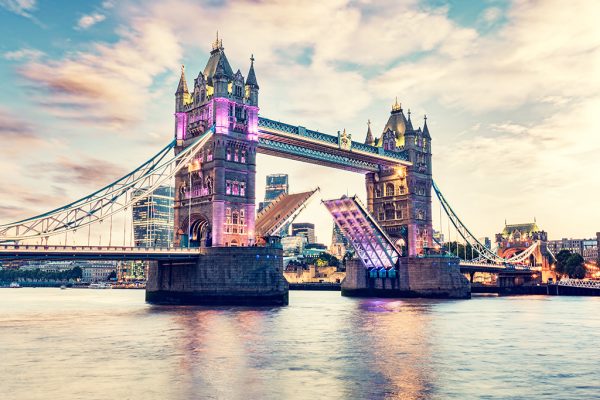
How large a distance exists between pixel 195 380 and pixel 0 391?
6536mm

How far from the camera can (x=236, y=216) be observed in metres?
65.6

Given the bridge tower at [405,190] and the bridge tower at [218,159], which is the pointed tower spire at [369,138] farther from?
the bridge tower at [218,159]

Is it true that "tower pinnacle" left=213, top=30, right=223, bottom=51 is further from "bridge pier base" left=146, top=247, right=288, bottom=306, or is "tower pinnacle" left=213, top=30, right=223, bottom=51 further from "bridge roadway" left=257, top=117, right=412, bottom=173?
"bridge pier base" left=146, top=247, right=288, bottom=306

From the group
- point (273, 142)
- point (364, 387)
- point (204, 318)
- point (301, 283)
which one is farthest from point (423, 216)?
point (301, 283)

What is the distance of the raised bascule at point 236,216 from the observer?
59312 mm

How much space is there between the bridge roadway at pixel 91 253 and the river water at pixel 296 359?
19.8ft

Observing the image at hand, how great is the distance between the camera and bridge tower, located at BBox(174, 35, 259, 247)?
64.2 metres

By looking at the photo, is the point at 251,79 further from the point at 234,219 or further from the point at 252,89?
the point at 234,219

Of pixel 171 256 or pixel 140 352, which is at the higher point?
pixel 171 256

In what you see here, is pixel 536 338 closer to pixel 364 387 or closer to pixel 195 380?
pixel 364 387

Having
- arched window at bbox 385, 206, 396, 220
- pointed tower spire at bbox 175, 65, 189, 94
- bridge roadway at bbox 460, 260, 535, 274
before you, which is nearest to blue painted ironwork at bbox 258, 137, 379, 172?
arched window at bbox 385, 206, 396, 220

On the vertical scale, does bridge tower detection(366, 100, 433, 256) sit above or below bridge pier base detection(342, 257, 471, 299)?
above

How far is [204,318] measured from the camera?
153 feet

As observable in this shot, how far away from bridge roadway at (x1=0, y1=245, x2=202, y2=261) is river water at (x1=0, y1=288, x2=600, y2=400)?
6021mm
